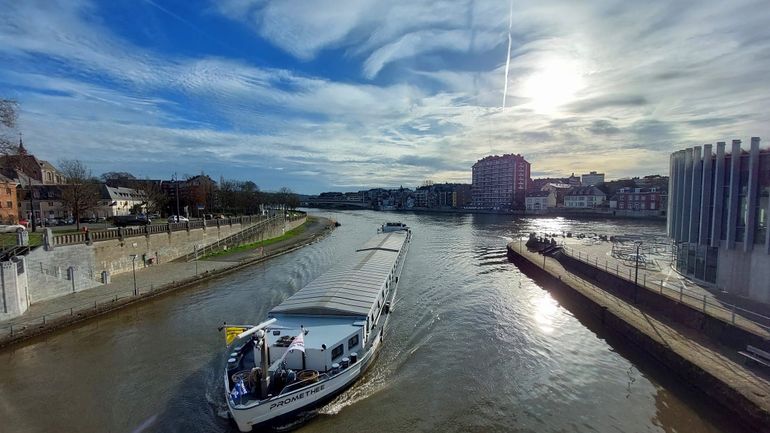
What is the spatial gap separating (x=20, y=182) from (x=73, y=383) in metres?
63.1

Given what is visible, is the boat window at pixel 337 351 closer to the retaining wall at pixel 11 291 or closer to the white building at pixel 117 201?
the retaining wall at pixel 11 291

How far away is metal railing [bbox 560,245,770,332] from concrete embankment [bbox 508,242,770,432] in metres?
0.65

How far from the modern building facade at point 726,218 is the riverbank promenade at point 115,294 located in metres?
39.4

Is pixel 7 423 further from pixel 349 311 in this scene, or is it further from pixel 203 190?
pixel 203 190

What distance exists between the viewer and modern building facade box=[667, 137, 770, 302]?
22.9m

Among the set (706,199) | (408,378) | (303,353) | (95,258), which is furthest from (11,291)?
(706,199)

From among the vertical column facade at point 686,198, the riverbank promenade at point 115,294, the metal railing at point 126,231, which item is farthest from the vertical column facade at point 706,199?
the metal railing at point 126,231

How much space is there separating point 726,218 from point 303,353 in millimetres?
28046

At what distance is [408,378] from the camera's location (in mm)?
17234

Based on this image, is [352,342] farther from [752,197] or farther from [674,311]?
[752,197]

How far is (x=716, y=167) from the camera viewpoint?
25.8 meters

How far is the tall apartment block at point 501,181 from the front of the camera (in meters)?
182

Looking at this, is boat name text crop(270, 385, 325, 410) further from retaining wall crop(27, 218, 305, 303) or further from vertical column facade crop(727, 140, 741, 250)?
vertical column facade crop(727, 140, 741, 250)

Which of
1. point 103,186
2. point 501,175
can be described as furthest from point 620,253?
point 501,175
